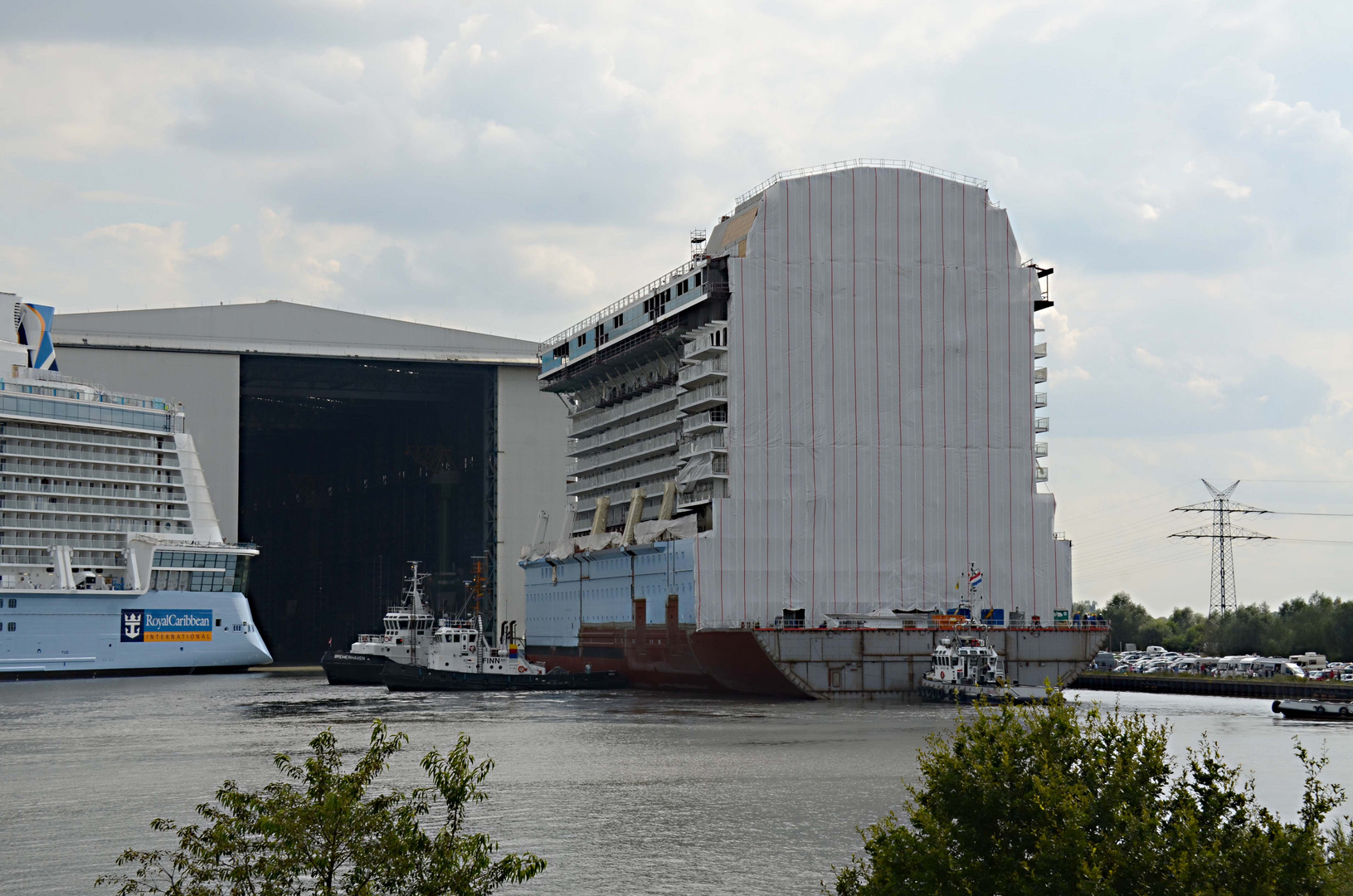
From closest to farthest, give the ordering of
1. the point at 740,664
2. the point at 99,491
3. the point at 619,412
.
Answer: the point at 740,664 → the point at 619,412 → the point at 99,491

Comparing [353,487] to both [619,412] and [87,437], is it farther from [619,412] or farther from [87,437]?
[619,412]

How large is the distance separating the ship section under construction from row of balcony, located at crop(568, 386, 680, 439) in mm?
8379

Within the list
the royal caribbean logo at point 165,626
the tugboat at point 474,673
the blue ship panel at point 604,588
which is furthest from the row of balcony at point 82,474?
the tugboat at point 474,673

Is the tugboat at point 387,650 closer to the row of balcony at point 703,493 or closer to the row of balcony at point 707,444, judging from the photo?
the row of balcony at point 703,493

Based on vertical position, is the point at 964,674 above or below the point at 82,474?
below

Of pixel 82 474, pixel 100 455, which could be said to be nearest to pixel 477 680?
pixel 82 474

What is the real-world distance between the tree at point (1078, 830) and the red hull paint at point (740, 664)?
5812 centimetres

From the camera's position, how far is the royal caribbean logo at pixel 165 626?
4456 inches

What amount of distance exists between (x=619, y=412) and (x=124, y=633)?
40.9 meters

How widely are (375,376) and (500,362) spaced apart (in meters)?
11.4

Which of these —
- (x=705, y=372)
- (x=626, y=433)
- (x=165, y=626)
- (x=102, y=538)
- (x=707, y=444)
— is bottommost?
(x=165, y=626)

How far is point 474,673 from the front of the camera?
9094 cm

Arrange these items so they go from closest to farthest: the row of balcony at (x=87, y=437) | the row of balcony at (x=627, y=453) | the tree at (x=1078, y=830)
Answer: the tree at (x=1078, y=830) < the row of balcony at (x=627, y=453) < the row of balcony at (x=87, y=437)

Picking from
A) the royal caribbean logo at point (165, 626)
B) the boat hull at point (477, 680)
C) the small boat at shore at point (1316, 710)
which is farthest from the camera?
the royal caribbean logo at point (165, 626)
